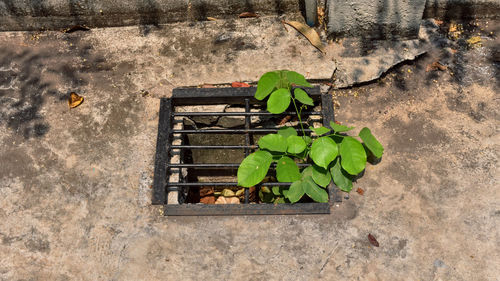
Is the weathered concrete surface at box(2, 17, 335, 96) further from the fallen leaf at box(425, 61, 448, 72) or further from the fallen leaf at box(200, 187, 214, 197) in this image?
the fallen leaf at box(200, 187, 214, 197)

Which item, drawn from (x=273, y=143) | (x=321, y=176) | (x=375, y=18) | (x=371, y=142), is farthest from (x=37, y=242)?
(x=375, y=18)

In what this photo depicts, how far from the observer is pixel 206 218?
104 inches

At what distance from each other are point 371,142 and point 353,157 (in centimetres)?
19

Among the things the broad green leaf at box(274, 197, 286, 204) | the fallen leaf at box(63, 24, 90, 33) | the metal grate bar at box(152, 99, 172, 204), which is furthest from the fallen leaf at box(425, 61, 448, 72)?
the fallen leaf at box(63, 24, 90, 33)

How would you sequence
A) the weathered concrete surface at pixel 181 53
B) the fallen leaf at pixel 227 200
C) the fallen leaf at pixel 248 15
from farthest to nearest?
the fallen leaf at pixel 227 200 → the fallen leaf at pixel 248 15 → the weathered concrete surface at pixel 181 53

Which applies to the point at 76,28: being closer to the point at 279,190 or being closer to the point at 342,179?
the point at 279,190

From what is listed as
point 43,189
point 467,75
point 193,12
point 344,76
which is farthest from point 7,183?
point 467,75

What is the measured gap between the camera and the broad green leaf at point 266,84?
274 cm

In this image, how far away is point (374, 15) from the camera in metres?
3.05

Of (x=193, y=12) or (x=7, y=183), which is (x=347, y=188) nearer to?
(x=193, y=12)

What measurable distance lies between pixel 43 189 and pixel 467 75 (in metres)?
3.11

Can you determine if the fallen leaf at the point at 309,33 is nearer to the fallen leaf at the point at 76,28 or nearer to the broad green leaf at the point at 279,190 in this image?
the broad green leaf at the point at 279,190

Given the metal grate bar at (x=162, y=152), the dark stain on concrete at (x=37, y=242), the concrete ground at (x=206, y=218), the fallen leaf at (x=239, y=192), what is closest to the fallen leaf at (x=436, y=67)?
the concrete ground at (x=206, y=218)

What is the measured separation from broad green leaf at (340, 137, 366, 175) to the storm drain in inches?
7.2
